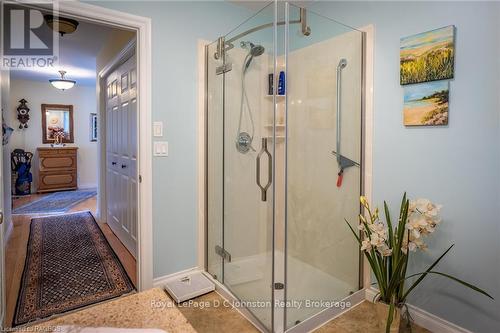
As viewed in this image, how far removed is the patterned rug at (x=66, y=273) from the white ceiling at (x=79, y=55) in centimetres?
236

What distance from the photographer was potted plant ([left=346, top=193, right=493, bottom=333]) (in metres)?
1.71

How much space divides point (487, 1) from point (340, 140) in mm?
1110

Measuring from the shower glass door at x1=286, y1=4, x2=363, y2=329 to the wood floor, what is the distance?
4.86ft

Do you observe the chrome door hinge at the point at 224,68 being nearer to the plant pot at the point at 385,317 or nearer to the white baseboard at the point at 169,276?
the white baseboard at the point at 169,276

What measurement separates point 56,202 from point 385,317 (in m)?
5.64

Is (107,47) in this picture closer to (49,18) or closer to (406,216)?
(49,18)

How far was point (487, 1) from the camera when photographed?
5.26 ft

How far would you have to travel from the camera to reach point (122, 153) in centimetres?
338

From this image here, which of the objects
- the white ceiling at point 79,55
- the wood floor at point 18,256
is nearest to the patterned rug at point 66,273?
the wood floor at point 18,256

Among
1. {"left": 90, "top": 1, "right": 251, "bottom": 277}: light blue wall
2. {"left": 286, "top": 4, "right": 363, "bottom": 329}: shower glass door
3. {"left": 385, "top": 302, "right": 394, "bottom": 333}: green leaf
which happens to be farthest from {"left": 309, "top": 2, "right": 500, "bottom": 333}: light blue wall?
{"left": 90, "top": 1, "right": 251, "bottom": 277}: light blue wall

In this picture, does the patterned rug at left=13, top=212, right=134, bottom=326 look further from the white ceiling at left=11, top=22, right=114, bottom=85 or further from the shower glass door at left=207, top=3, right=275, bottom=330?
the white ceiling at left=11, top=22, right=114, bottom=85

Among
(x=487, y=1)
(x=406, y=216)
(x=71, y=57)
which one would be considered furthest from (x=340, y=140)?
(x=71, y=57)

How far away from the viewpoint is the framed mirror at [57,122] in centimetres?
643

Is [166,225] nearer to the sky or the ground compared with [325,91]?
nearer to the ground
